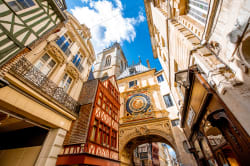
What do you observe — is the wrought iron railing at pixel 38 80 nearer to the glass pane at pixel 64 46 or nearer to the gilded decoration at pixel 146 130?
the glass pane at pixel 64 46

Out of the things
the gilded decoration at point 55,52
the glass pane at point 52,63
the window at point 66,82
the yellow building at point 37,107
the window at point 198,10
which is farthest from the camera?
the window at point 66,82

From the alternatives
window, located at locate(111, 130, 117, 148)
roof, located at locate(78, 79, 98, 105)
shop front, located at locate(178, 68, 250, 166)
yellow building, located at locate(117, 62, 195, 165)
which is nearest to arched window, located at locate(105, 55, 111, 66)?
yellow building, located at locate(117, 62, 195, 165)

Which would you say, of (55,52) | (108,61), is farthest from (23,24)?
(108,61)

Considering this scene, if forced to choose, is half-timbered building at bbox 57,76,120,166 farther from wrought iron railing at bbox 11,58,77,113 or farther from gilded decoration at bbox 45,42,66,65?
gilded decoration at bbox 45,42,66,65

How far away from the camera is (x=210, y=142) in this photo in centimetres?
487

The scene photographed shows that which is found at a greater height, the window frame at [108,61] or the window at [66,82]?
the window frame at [108,61]

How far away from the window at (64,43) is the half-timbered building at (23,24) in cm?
183

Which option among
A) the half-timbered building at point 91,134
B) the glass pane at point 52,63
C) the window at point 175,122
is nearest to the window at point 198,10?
the half-timbered building at point 91,134

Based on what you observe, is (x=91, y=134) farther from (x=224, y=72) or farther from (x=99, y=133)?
(x=224, y=72)

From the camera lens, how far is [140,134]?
39.1ft

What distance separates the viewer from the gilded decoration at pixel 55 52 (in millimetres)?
6719

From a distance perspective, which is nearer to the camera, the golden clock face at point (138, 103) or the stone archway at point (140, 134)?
the stone archway at point (140, 134)

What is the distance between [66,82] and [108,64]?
25.4 meters

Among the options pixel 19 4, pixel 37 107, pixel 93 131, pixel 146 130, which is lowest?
pixel 93 131
